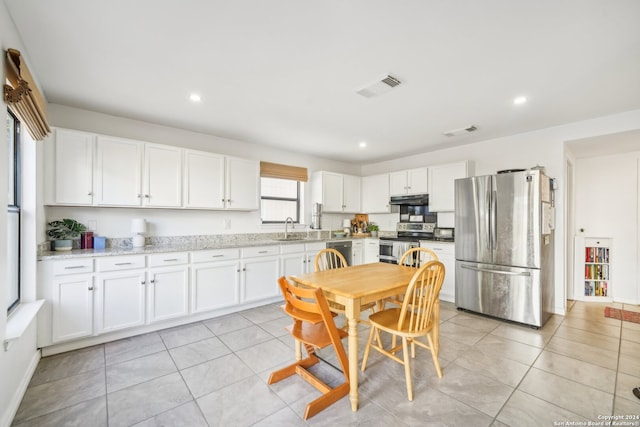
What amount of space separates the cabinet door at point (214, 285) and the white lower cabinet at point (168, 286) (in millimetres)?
101

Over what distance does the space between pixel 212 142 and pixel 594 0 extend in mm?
4004

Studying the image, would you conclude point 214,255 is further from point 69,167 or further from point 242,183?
point 69,167

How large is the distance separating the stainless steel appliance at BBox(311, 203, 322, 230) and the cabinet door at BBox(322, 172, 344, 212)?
12cm

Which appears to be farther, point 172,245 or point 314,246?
point 314,246

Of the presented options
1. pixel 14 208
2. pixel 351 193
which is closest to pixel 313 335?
pixel 14 208

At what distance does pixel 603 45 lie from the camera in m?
1.91

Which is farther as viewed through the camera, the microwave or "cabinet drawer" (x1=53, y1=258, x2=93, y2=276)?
the microwave

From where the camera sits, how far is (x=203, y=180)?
3.66 m

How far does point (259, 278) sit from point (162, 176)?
1798mm

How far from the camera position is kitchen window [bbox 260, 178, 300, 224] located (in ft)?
15.4

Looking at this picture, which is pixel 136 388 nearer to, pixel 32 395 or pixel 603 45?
pixel 32 395

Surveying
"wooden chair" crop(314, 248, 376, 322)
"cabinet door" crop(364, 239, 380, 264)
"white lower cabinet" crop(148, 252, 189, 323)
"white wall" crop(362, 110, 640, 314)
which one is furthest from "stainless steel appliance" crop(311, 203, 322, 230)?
"white wall" crop(362, 110, 640, 314)

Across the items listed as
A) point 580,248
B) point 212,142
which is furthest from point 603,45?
point 212,142

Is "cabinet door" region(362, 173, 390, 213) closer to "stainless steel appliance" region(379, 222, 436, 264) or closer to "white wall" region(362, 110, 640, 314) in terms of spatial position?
"stainless steel appliance" region(379, 222, 436, 264)
